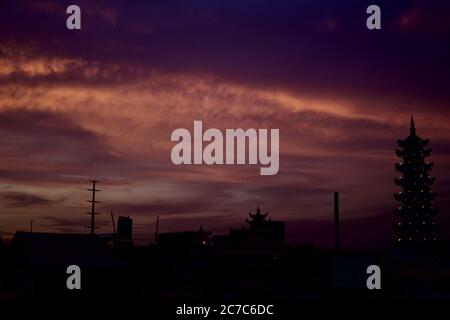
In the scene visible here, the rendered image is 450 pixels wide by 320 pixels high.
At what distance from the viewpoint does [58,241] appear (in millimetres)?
38812

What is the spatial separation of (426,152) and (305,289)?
380 feet

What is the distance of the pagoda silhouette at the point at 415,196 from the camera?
14362cm

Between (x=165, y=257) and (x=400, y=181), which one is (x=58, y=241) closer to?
(x=165, y=257)

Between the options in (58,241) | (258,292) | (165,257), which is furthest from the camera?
(165,257)

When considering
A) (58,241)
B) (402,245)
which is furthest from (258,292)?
(402,245)

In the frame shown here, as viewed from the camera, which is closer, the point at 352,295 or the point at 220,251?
the point at 352,295

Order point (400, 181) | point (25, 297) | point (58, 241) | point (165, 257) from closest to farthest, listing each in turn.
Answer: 1. point (25, 297)
2. point (58, 241)
3. point (165, 257)
4. point (400, 181)

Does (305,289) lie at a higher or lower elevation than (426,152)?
lower

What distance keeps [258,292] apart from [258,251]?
5.00 meters

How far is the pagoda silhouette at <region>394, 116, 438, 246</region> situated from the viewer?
5655 inches

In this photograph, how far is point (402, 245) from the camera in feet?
464

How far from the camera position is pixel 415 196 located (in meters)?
148
